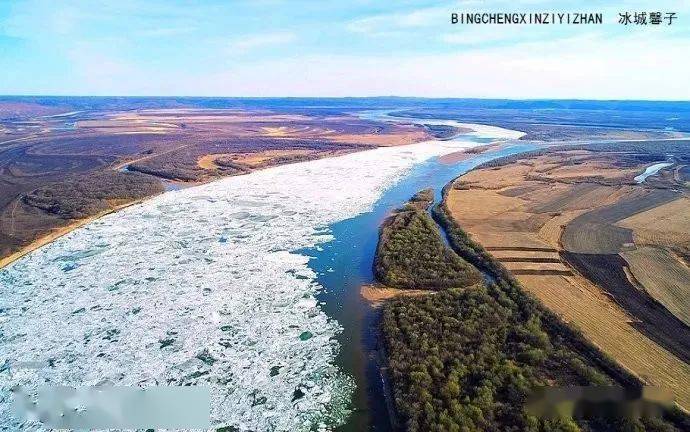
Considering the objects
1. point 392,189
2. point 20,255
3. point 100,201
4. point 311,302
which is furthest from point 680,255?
point 100,201

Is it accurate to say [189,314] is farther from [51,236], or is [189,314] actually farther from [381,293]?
[51,236]

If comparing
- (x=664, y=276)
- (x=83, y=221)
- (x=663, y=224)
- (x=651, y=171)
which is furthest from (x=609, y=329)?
(x=651, y=171)

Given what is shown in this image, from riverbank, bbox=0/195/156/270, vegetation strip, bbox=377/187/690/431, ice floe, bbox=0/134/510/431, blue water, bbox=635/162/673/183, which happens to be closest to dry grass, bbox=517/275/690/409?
vegetation strip, bbox=377/187/690/431

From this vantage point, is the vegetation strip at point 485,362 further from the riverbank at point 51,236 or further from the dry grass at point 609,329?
the riverbank at point 51,236

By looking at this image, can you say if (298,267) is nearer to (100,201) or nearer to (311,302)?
(311,302)

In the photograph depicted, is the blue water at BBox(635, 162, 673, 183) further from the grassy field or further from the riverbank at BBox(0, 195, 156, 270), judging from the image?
the riverbank at BBox(0, 195, 156, 270)
